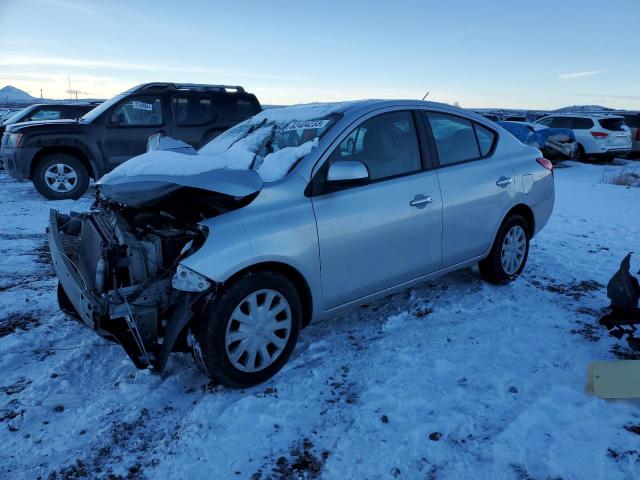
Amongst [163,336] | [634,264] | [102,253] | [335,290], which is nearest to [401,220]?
[335,290]

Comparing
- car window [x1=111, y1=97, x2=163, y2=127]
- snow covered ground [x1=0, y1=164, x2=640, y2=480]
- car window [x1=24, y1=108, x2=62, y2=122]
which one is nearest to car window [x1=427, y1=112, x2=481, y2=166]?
snow covered ground [x1=0, y1=164, x2=640, y2=480]

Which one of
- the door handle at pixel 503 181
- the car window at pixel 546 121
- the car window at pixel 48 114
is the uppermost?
the car window at pixel 48 114

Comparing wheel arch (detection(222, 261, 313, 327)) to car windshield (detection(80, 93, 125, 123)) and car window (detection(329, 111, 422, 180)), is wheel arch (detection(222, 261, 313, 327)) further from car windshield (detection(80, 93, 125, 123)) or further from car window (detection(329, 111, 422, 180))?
car windshield (detection(80, 93, 125, 123))

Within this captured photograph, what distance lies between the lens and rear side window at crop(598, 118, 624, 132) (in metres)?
16.9

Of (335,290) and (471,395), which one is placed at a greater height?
(335,290)

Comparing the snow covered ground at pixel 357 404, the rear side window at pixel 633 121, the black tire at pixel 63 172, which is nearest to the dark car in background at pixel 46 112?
the black tire at pixel 63 172

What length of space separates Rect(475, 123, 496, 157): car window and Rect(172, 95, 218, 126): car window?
20.6 feet

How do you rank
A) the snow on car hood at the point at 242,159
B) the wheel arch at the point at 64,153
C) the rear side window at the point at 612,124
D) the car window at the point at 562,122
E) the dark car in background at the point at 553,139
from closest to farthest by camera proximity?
the snow on car hood at the point at 242,159 < the wheel arch at the point at 64,153 < the dark car in background at the point at 553,139 < the rear side window at the point at 612,124 < the car window at the point at 562,122

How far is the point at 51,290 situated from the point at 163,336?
7.81 ft

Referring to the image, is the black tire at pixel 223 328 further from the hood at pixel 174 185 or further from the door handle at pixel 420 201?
the door handle at pixel 420 201

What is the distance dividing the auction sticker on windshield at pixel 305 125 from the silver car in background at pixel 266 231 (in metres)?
0.01

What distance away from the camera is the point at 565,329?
3.85 m

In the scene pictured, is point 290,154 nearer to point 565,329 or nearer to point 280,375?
point 280,375

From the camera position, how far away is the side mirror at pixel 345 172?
127 inches
